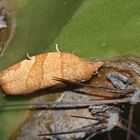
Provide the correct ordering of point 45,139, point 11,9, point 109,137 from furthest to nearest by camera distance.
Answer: point 11,9
point 45,139
point 109,137

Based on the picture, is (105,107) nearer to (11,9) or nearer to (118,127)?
(118,127)

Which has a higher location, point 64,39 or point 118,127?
point 64,39

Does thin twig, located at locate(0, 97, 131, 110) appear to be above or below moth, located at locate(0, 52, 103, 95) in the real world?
below

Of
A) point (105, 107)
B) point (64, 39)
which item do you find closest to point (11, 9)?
point (64, 39)

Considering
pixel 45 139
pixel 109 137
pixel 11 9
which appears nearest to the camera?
pixel 109 137

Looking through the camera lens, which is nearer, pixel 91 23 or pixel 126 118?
pixel 126 118

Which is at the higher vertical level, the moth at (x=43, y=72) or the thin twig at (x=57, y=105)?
the moth at (x=43, y=72)

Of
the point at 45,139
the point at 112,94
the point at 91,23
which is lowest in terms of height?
the point at 45,139
